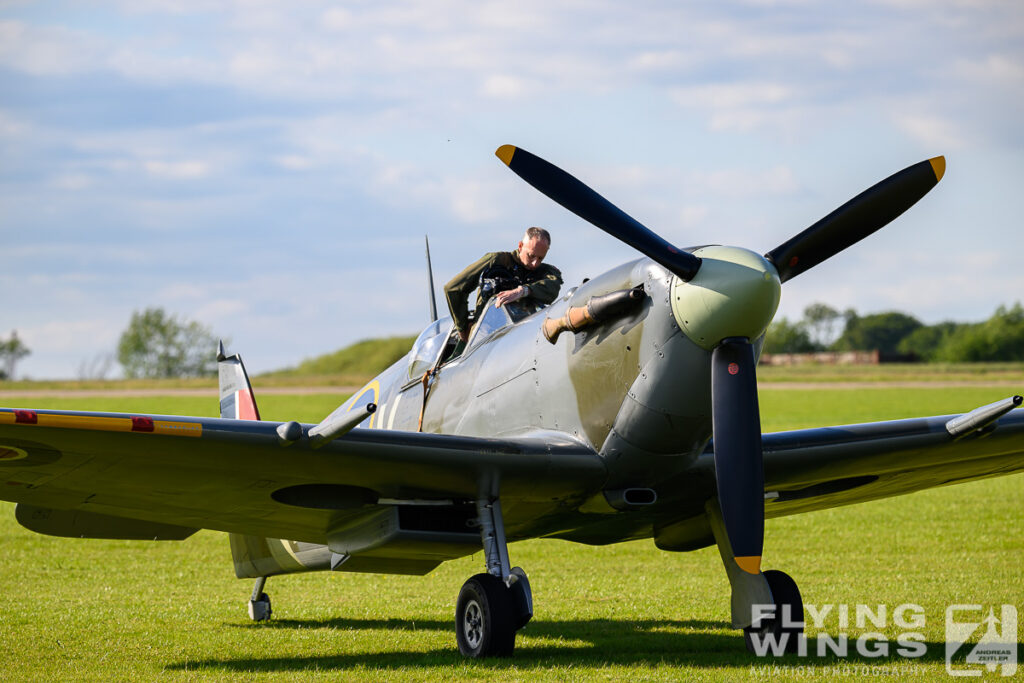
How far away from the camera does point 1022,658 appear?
7176mm

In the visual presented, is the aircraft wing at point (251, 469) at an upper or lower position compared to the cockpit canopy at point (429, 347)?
lower

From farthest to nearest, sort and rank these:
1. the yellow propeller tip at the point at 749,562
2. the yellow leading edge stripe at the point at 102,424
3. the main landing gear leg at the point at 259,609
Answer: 1. the main landing gear leg at the point at 259,609
2. the yellow propeller tip at the point at 749,562
3. the yellow leading edge stripe at the point at 102,424

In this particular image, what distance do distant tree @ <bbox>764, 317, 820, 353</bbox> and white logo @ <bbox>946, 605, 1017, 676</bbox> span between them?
117m

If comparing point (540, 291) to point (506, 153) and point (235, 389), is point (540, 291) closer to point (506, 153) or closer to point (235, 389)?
point (506, 153)

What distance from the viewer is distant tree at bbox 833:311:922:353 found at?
442 feet

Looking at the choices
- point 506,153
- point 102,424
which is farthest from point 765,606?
point 102,424

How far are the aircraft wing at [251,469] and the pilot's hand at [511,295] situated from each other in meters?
1.24

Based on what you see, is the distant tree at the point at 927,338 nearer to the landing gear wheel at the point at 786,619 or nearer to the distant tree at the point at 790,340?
the distant tree at the point at 790,340

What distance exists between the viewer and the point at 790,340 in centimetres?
13050

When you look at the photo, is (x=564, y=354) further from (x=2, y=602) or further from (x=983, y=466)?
(x=2, y=602)

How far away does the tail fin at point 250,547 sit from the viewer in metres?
9.73

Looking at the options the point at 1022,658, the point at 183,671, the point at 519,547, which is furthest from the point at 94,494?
the point at 519,547

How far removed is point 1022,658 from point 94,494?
6200 millimetres

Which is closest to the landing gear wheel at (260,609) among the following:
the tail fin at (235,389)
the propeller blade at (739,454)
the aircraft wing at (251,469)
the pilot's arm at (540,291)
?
the tail fin at (235,389)
